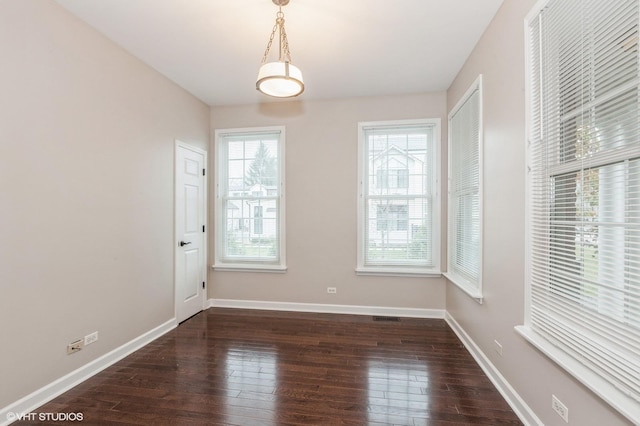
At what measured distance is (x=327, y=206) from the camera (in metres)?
3.98

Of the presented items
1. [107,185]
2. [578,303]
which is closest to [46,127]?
[107,185]

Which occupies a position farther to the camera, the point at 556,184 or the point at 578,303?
the point at 556,184

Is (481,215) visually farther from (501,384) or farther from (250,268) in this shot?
(250,268)

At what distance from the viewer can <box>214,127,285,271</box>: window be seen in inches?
162

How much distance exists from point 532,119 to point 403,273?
2422 millimetres

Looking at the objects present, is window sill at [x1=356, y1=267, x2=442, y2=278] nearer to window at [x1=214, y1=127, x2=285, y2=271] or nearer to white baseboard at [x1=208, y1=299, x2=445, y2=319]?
white baseboard at [x1=208, y1=299, x2=445, y2=319]

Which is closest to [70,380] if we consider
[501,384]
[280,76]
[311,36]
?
[280,76]

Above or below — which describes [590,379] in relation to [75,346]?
above

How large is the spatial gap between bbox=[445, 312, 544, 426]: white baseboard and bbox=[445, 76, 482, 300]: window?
51cm

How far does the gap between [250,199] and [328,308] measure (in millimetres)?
1880

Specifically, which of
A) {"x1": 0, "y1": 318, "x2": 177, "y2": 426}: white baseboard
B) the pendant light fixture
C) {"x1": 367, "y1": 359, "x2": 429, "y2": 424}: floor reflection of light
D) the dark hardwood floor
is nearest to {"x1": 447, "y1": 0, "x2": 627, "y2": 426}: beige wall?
the dark hardwood floor

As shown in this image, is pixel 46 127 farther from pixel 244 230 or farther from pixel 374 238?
pixel 374 238

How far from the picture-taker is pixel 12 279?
1.91 metres

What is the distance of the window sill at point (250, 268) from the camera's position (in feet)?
13.4
